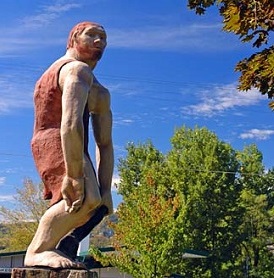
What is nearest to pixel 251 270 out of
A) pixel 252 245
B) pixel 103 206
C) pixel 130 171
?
pixel 252 245

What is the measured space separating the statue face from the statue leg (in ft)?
4.42

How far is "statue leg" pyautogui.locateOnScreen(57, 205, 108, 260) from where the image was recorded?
5.07 metres

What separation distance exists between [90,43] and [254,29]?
15.6ft

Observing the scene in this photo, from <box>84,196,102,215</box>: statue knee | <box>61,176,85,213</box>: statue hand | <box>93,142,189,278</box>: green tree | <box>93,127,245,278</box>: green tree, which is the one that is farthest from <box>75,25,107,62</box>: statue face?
<box>93,127,245,278</box>: green tree

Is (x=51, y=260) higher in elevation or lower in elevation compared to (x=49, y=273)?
higher

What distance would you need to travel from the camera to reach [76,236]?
5.18 metres

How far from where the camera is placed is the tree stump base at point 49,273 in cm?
472

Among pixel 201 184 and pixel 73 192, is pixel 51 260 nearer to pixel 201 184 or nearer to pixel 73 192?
pixel 73 192

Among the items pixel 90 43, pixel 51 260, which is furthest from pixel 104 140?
pixel 51 260

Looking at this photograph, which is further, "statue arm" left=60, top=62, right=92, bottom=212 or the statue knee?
the statue knee

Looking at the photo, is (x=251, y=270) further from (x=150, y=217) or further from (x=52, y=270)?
(x=52, y=270)

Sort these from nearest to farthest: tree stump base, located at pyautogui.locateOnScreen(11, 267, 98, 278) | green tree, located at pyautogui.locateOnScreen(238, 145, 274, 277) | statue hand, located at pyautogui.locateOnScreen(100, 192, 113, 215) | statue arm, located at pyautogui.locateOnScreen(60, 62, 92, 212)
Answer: tree stump base, located at pyautogui.locateOnScreen(11, 267, 98, 278)
statue arm, located at pyautogui.locateOnScreen(60, 62, 92, 212)
statue hand, located at pyautogui.locateOnScreen(100, 192, 113, 215)
green tree, located at pyautogui.locateOnScreen(238, 145, 274, 277)

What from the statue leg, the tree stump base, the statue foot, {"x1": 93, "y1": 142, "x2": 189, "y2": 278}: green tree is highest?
{"x1": 93, "y1": 142, "x2": 189, "y2": 278}: green tree

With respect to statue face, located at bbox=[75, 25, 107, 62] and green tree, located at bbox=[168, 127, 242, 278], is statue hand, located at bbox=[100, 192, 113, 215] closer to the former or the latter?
statue face, located at bbox=[75, 25, 107, 62]
